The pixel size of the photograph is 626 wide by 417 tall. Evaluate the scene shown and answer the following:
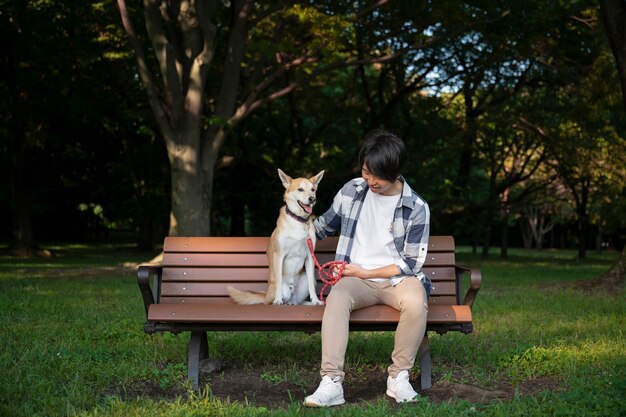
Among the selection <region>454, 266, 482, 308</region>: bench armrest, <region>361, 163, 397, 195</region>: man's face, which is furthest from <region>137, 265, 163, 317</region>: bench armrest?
<region>454, 266, 482, 308</region>: bench armrest

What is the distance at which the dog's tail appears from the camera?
546 centimetres

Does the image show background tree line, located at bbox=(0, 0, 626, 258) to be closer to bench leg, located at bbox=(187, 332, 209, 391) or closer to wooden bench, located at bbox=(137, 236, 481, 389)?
wooden bench, located at bbox=(137, 236, 481, 389)

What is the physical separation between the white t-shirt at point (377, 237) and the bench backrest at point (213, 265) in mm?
488

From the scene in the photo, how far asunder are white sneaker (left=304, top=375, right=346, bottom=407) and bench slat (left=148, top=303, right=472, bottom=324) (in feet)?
1.48

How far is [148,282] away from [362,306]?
1.48m

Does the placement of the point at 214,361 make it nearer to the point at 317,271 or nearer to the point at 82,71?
the point at 317,271

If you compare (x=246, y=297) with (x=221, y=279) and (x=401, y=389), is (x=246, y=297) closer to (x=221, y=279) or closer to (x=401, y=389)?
(x=221, y=279)

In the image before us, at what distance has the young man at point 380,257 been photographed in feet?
15.5

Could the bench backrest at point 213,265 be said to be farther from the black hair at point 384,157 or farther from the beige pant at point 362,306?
the black hair at point 384,157

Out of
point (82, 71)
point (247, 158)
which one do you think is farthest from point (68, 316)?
point (82, 71)

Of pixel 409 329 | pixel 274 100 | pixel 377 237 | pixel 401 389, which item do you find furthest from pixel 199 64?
pixel 401 389

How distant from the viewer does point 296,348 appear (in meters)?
6.44

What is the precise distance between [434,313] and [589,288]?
7.59m

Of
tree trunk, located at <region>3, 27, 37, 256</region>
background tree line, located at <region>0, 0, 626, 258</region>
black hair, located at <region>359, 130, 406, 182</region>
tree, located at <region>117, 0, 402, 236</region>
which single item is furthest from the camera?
tree trunk, located at <region>3, 27, 37, 256</region>
